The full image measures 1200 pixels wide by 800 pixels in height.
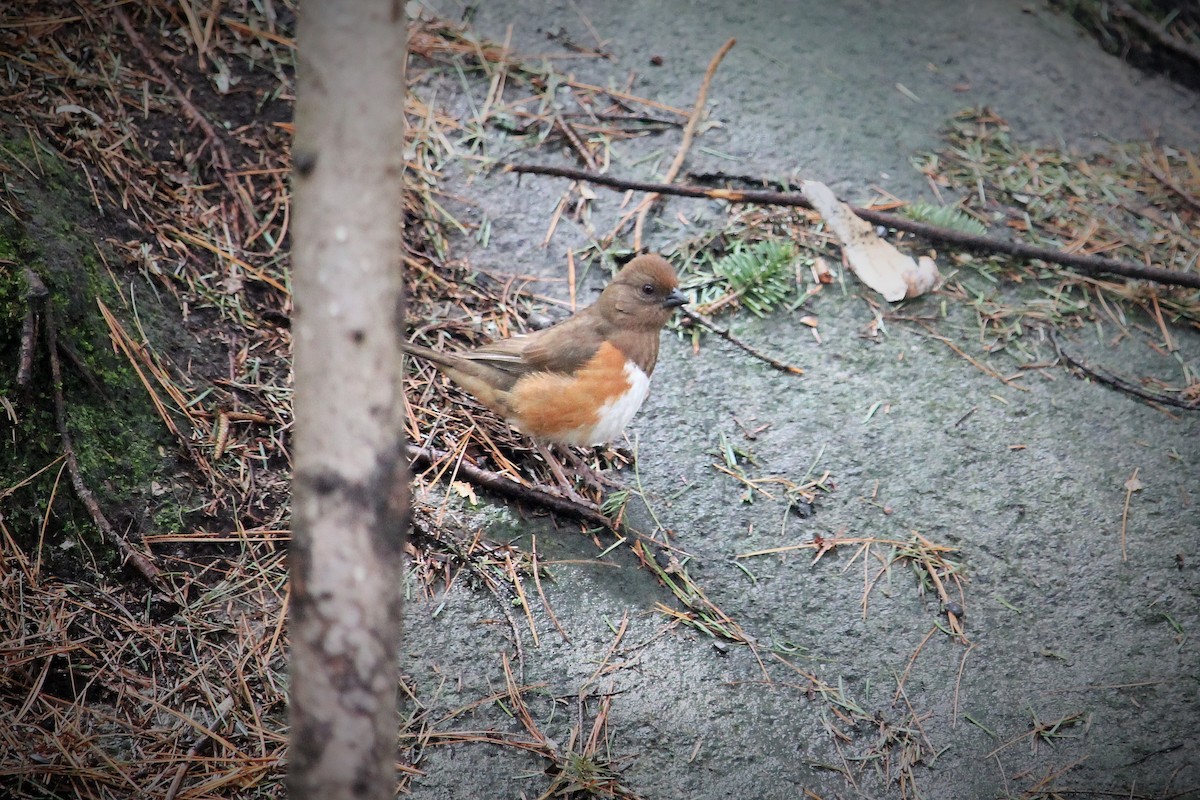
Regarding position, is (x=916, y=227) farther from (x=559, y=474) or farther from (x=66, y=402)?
(x=66, y=402)

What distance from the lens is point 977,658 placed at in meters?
3.47

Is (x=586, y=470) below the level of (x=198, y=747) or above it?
above

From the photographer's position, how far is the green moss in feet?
9.79

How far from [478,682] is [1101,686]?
88.2 inches

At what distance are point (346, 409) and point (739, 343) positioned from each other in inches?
116

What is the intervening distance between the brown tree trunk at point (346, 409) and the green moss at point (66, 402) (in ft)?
5.40

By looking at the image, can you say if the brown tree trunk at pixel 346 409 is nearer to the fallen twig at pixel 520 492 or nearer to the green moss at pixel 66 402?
the green moss at pixel 66 402

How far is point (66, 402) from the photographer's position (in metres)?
3.13

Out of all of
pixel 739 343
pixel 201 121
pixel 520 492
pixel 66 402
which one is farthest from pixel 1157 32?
pixel 66 402

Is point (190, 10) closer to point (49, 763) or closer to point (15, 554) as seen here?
point (15, 554)

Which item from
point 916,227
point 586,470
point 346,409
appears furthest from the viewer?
point 916,227

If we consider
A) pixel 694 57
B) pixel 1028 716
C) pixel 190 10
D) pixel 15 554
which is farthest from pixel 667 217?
pixel 15 554

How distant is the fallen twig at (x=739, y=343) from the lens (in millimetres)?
4414

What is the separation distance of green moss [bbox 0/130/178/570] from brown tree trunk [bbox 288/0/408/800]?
1646 mm
